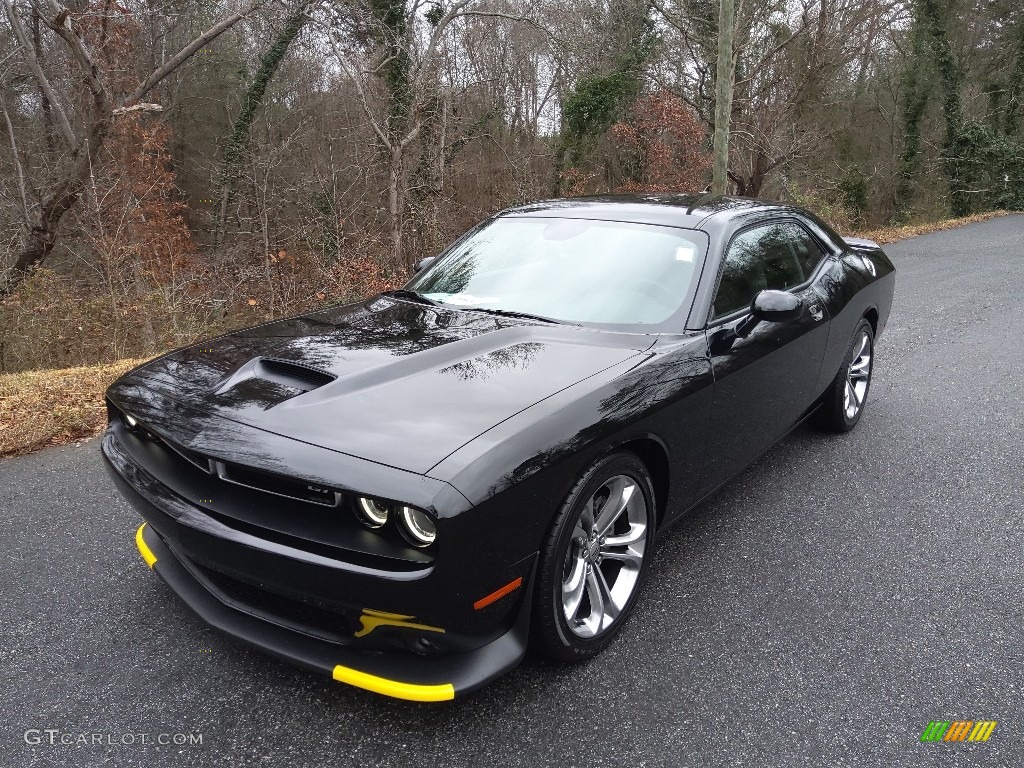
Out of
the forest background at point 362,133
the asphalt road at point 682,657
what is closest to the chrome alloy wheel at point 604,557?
the asphalt road at point 682,657

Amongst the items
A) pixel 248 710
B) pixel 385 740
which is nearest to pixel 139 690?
pixel 248 710

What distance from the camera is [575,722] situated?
214 cm

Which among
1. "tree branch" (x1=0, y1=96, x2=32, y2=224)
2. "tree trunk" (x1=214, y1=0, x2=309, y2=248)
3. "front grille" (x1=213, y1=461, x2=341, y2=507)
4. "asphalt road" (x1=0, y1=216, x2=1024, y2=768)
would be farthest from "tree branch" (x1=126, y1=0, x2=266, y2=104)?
"front grille" (x1=213, y1=461, x2=341, y2=507)

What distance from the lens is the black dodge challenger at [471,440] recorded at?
1.90 metres

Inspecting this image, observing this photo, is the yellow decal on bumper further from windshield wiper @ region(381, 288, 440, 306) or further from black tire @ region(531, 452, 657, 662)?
windshield wiper @ region(381, 288, 440, 306)

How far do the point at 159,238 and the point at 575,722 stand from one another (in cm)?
1310

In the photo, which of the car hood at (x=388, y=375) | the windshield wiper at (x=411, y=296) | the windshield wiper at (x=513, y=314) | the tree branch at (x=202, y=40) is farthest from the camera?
the tree branch at (x=202, y=40)

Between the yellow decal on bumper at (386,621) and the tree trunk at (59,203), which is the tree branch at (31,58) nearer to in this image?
the tree trunk at (59,203)

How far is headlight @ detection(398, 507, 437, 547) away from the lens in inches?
74.6

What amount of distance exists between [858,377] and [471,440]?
3.55 meters

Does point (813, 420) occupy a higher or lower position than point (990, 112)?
lower

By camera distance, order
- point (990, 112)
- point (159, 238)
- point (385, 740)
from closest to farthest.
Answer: point (385, 740)
point (159, 238)
point (990, 112)

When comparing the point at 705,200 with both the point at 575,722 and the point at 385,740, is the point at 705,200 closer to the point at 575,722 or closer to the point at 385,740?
the point at 575,722

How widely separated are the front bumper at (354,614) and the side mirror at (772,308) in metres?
1.58
